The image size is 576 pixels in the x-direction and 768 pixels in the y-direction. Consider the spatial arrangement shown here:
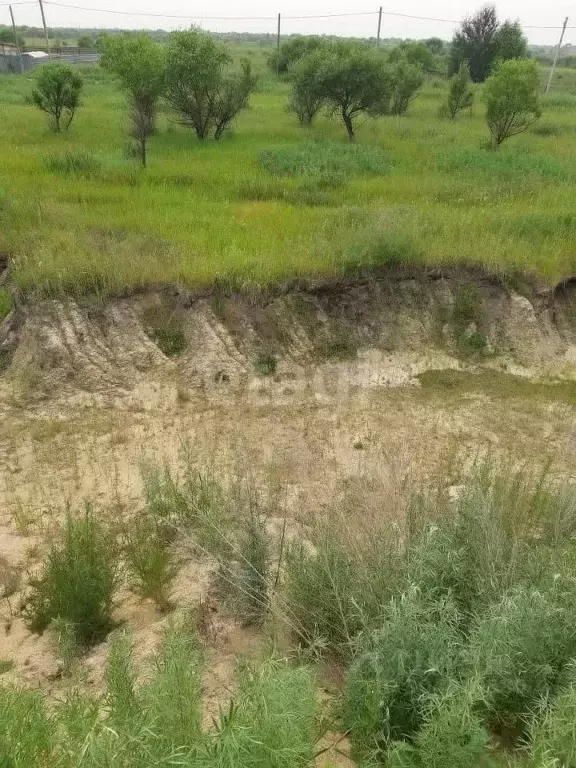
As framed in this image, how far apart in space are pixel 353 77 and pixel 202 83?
4064 millimetres

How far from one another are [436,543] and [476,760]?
126 cm

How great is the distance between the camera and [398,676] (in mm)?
2889

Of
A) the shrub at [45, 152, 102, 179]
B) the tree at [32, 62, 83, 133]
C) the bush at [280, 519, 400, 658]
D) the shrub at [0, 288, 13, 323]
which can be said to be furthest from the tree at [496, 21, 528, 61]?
the bush at [280, 519, 400, 658]

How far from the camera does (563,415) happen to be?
279 inches

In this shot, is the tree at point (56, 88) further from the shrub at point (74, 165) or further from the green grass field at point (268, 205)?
the shrub at point (74, 165)

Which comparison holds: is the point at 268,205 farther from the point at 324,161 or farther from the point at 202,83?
the point at 202,83

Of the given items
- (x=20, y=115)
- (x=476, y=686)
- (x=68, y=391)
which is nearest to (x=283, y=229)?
(x=68, y=391)

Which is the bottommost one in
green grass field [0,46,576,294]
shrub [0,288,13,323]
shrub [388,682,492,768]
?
shrub [0,288,13,323]

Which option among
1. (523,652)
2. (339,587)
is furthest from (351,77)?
(523,652)

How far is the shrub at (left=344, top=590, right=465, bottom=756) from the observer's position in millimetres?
2861

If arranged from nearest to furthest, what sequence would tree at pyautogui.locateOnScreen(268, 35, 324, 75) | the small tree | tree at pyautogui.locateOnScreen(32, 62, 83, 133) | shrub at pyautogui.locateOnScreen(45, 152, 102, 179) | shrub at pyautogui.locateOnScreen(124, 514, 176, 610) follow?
1. shrub at pyautogui.locateOnScreen(124, 514, 176, 610)
2. shrub at pyautogui.locateOnScreen(45, 152, 102, 179)
3. the small tree
4. tree at pyautogui.locateOnScreen(32, 62, 83, 133)
5. tree at pyautogui.locateOnScreen(268, 35, 324, 75)

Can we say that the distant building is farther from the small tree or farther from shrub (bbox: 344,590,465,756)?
shrub (bbox: 344,590,465,756)

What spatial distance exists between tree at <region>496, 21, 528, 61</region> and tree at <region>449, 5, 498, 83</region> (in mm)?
296

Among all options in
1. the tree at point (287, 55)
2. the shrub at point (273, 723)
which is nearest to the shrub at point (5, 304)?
the shrub at point (273, 723)
